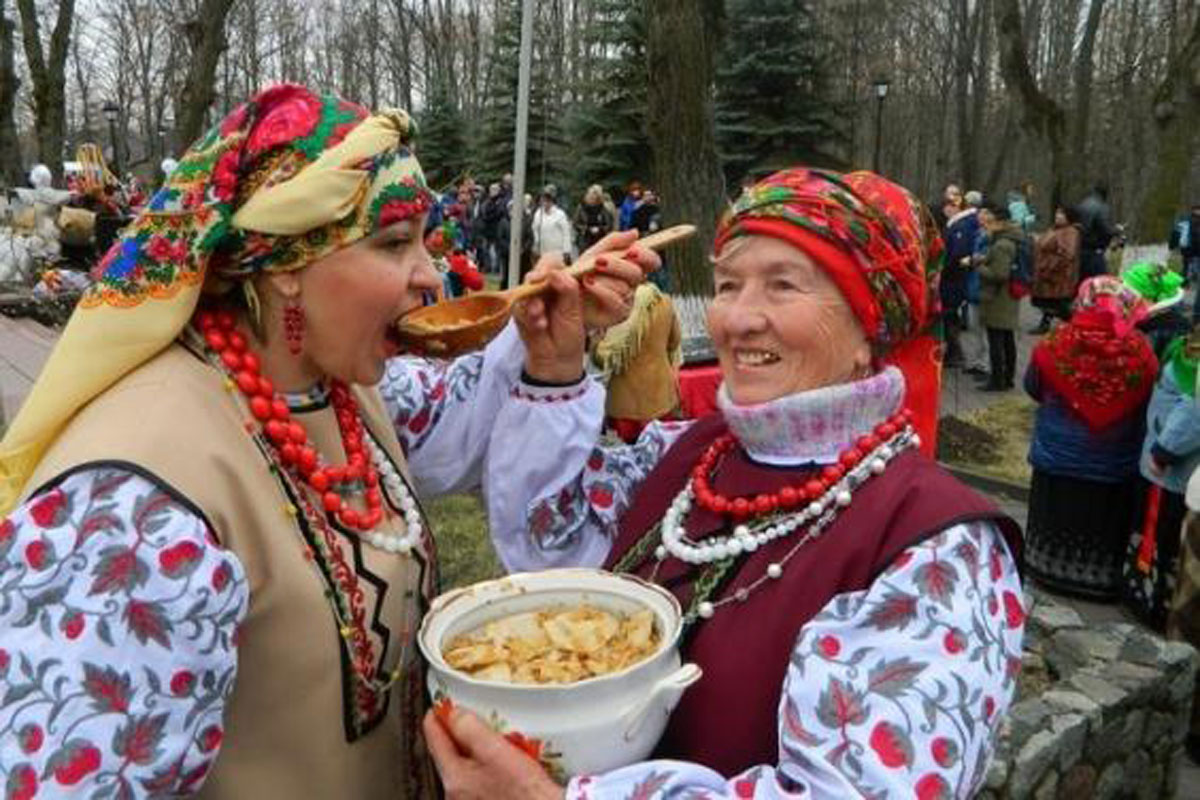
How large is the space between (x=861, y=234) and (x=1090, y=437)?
436cm

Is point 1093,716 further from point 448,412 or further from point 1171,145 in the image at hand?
point 1171,145

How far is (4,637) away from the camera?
4.14 feet

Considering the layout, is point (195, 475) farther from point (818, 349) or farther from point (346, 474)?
point (818, 349)

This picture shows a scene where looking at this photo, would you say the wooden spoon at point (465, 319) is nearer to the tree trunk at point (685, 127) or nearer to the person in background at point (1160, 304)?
the person in background at point (1160, 304)

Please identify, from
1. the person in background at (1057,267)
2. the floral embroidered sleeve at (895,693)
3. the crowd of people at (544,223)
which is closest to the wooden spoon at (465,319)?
the floral embroidered sleeve at (895,693)

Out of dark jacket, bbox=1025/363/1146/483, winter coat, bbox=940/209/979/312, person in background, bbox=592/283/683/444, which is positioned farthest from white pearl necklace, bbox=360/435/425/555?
winter coat, bbox=940/209/979/312

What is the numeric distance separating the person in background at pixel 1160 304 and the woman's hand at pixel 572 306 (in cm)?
429

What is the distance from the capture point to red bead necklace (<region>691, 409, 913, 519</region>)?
1.62 m

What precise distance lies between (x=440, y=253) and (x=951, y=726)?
1.43 m

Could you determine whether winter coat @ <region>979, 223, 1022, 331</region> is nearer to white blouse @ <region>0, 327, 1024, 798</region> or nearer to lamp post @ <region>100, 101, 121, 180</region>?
white blouse @ <region>0, 327, 1024, 798</region>

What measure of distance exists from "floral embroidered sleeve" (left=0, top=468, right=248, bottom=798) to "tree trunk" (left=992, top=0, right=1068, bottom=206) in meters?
15.7

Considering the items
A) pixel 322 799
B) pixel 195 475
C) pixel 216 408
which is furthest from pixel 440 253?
pixel 322 799

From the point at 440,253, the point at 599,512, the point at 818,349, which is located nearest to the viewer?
the point at 818,349

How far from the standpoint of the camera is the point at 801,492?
1.63 m
